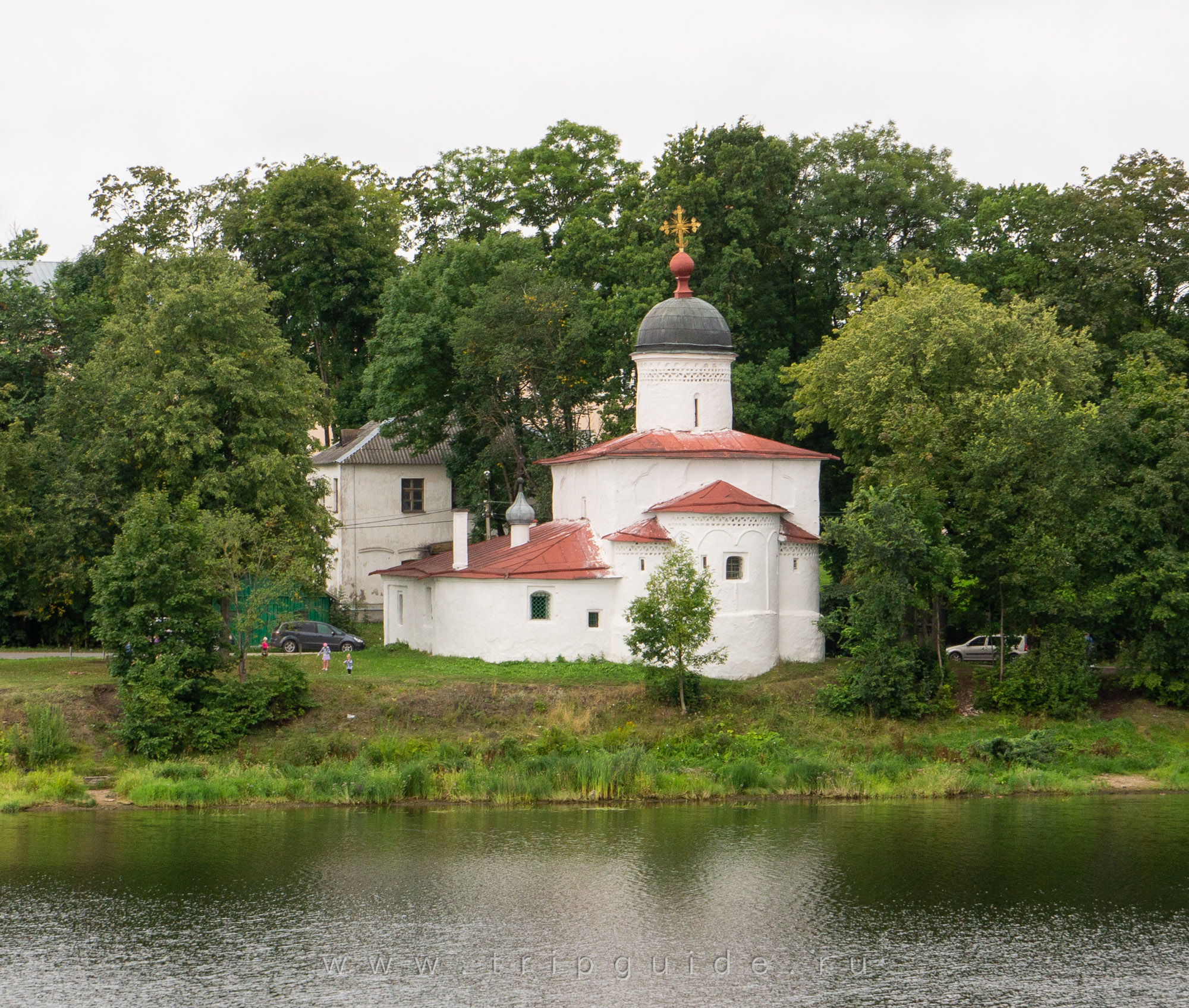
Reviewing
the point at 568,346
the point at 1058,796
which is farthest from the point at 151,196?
the point at 1058,796

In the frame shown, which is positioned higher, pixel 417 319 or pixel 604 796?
pixel 417 319

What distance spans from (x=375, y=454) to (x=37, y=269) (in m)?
17.0

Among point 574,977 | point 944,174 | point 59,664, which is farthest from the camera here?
point 944,174

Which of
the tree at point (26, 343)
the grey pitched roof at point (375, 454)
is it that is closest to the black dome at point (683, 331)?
the grey pitched roof at point (375, 454)

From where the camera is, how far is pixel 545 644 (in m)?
39.5

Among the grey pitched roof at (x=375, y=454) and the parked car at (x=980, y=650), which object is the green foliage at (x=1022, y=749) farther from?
the grey pitched roof at (x=375, y=454)

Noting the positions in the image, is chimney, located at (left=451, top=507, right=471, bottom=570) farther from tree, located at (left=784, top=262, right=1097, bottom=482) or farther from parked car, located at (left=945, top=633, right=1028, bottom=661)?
parked car, located at (left=945, top=633, right=1028, bottom=661)

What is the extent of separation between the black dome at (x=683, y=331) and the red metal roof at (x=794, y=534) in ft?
17.7

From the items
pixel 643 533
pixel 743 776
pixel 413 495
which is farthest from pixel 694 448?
pixel 413 495

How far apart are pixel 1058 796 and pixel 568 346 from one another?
69.4 ft

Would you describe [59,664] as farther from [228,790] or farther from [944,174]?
[944,174]

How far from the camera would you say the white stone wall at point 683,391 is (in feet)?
138

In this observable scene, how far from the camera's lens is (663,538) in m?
38.6

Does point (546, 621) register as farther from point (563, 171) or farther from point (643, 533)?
point (563, 171)
